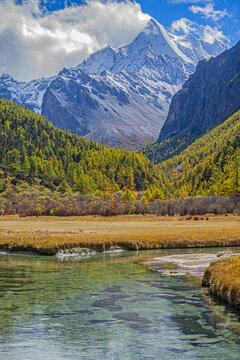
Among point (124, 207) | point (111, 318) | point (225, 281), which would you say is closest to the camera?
point (111, 318)

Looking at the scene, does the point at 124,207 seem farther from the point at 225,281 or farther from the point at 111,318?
the point at 111,318

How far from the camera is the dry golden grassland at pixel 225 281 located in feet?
69.6

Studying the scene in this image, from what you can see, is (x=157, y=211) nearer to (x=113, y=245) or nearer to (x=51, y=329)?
(x=113, y=245)

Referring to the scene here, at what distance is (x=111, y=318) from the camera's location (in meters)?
19.4

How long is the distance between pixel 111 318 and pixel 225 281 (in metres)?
7.69

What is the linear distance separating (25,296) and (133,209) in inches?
3641

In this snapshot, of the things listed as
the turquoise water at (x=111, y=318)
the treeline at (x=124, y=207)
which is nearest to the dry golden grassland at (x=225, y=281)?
the turquoise water at (x=111, y=318)

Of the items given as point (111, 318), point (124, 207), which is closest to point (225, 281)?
point (111, 318)

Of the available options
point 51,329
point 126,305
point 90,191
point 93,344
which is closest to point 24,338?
point 51,329

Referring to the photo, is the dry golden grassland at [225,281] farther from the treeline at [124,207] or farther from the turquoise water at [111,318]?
the treeline at [124,207]

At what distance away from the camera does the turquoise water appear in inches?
592

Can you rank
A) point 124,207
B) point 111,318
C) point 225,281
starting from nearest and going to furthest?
point 111,318 → point 225,281 → point 124,207

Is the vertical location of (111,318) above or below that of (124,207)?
below

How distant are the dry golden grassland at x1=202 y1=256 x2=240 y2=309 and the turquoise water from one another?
26.6 inches
